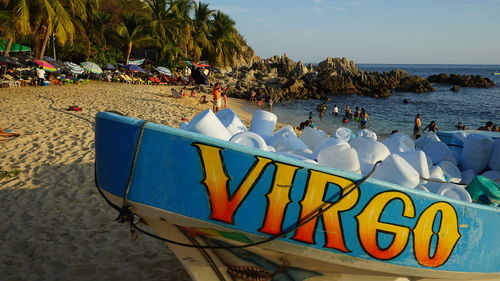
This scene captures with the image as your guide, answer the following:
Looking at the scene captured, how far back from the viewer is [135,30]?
30.3 m

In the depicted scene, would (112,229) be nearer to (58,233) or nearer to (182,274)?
(58,233)

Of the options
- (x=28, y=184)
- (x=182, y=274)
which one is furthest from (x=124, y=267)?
(x=28, y=184)

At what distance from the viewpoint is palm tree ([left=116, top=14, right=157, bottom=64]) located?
30253 millimetres

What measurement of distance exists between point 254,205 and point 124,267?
2.44 metres

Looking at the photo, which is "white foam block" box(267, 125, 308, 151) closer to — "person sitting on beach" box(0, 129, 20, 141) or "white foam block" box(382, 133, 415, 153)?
"white foam block" box(382, 133, 415, 153)

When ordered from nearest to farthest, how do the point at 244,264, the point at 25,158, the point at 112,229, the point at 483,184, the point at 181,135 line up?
the point at 181,135 → the point at 244,264 → the point at 483,184 → the point at 112,229 → the point at 25,158

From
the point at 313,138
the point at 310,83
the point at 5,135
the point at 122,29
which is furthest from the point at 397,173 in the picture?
the point at 310,83

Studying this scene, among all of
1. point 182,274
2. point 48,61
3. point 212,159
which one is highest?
point 48,61

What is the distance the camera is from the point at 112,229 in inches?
204

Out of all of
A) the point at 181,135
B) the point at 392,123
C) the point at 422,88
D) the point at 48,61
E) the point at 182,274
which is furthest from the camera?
the point at 422,88

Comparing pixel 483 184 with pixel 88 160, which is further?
pixel 88 160

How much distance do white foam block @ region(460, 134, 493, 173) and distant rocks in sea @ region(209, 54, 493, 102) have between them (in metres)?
25.9

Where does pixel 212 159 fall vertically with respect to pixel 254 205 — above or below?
above

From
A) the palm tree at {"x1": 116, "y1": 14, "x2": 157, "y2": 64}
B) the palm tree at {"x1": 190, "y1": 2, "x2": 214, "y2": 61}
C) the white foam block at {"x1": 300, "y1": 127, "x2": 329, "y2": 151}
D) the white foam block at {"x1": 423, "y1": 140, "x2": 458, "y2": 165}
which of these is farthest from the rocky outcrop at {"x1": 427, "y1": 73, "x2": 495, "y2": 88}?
the white foam block at {"x1": 300, "y1": 127, "x2": 329, "y2": 151}
